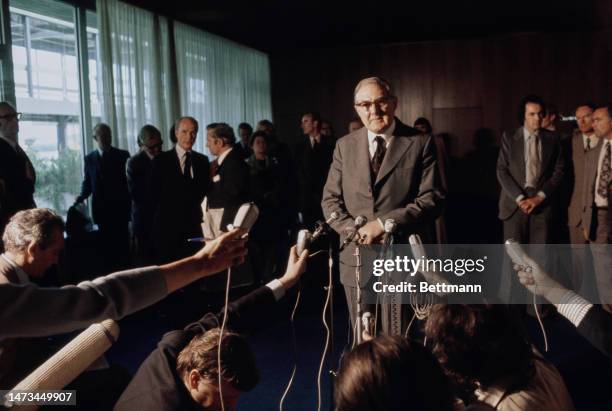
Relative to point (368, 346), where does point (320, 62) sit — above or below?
above

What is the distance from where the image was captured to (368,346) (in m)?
1.08

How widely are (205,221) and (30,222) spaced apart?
2.70 meters

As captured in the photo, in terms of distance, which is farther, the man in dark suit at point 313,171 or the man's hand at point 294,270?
the man in dark suit at point 313,171

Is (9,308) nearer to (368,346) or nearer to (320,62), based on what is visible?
(368,346)

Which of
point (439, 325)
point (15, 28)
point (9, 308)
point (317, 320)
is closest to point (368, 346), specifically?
point (439, 325)

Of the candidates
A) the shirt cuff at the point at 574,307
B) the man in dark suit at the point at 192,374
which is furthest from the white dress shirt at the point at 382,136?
the man in dark suit at the point at 192,374

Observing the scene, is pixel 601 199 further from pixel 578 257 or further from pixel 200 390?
pixel 200 390

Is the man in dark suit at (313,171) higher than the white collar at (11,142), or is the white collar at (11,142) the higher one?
the white collar at (11,142)

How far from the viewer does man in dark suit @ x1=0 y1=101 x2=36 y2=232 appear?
3.86 metres

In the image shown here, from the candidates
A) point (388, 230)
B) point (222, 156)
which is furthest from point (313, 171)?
point (388, 230)

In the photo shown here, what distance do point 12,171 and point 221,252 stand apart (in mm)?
3042

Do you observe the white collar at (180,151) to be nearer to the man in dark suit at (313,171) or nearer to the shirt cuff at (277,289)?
the man in dark suit at (313,171)

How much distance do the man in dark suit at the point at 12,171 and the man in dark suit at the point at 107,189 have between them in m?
1.07

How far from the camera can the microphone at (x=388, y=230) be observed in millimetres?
2055
